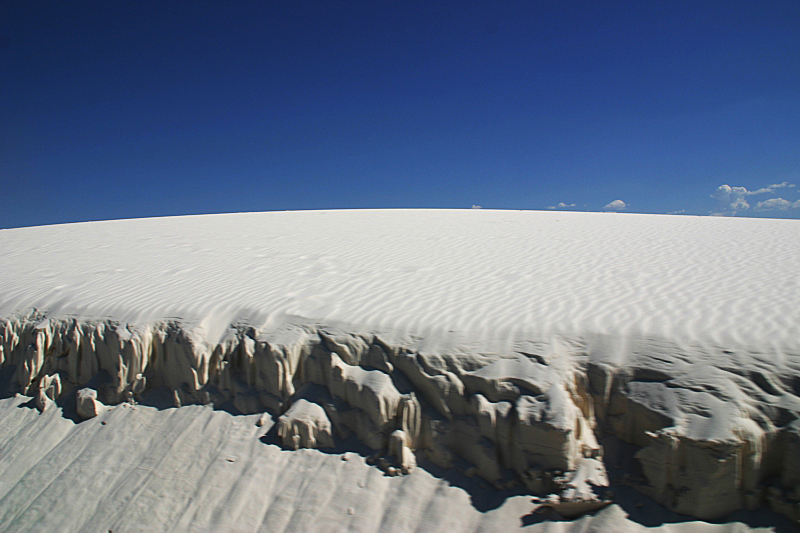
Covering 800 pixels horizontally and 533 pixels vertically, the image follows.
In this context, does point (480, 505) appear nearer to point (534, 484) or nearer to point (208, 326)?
point (534, 484)

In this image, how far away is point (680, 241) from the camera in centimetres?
946

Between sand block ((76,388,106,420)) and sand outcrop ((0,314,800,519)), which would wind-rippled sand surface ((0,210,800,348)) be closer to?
sand outcrop ((0,314,800,519))

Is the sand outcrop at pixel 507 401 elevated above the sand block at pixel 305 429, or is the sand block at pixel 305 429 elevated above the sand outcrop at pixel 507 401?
the sand outcrop at pixel 507 401

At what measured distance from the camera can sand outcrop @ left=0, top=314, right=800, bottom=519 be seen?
299 centimetres

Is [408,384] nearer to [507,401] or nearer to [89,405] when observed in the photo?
[507,401]

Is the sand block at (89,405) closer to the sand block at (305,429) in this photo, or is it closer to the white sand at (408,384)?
the white sand at (408,384)

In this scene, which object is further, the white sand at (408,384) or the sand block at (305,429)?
the sand block at (305,429)

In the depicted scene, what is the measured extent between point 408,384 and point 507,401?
98 cm

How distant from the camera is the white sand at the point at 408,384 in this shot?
3.18 metres

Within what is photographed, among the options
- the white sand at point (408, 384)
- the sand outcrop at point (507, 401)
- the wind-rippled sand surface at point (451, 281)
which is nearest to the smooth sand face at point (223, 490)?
the white sand at point (408, 384)

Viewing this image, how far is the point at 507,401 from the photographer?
362 centimetres

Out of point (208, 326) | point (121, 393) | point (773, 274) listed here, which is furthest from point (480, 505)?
point (773, 274)

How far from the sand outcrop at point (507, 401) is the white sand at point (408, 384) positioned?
2 cm

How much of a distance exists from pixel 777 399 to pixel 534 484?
1.97 m
